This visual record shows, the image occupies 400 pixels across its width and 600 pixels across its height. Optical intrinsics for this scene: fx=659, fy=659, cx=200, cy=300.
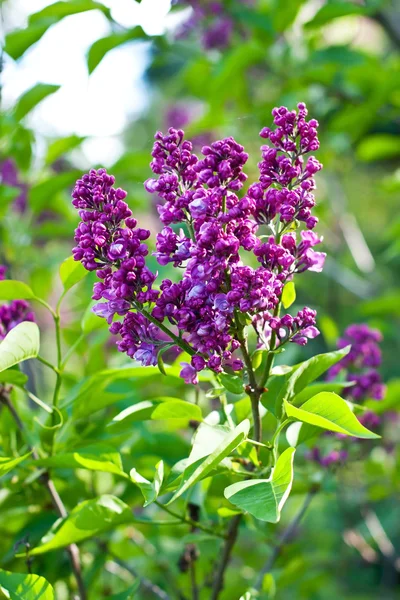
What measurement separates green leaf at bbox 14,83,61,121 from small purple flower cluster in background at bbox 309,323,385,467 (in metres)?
0.91

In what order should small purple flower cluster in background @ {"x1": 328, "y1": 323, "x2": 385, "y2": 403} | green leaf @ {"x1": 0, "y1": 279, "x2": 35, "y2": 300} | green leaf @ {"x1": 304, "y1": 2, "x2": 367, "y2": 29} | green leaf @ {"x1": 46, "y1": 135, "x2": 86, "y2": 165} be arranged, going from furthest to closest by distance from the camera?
green leaf @ {"x1": 304, "y1": 2, "x2": 367, "y2": 29}
green leaf @ {"x1": 46, "y1": 135, "x2": 86, "y2": 165}
small purple flower cluster in background @ {"x1": 328, "y1": 323, "x2": 385, "y2": 403}
green leaf @ {"x1": 0, "y1": 279, "x2": 35, "y2": 300}

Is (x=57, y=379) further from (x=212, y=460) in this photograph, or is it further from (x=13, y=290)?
(x=212, y=460)

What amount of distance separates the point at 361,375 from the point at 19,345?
2.61 ft

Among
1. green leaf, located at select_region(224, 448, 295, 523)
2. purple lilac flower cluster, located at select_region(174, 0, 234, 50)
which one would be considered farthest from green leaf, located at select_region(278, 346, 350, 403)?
purple lilac flower cluster, located at select_region(174, 0, 234, 50)

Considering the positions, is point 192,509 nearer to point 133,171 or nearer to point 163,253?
point 163,253

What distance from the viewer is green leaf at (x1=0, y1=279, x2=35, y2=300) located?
0.91 metres

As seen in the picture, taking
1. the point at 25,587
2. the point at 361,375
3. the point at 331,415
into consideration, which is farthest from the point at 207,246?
the point at 361,375

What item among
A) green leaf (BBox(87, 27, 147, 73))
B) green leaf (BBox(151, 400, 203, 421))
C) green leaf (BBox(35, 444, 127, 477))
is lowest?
green leaf (BBox(35, 444, 127, 477))

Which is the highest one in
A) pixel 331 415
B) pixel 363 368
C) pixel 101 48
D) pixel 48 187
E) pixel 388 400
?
pixel 101 48

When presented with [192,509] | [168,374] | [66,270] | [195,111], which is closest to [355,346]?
[192,509]

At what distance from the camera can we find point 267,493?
0.72 metres

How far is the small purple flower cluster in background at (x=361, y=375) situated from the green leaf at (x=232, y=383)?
55cm

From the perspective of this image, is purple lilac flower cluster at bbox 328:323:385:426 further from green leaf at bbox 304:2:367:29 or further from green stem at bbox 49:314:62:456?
green leaf at bbox 304:2:367:29

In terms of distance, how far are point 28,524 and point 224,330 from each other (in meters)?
0.70
